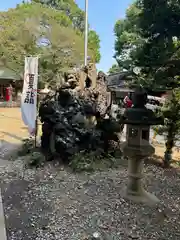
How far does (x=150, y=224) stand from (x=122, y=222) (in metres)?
0.32

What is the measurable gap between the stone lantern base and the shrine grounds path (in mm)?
119

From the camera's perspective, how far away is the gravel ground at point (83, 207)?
115 inches

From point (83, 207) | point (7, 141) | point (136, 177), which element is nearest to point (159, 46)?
point (136, 177)

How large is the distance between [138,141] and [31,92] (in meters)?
3.38

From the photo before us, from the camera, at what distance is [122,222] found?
3.11 metres

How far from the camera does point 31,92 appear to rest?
6199 mm

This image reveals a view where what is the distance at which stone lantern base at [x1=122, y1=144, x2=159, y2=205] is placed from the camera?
11.8 ft

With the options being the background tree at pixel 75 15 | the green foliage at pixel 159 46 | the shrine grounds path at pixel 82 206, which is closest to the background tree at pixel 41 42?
the background tree at pixel 75 15

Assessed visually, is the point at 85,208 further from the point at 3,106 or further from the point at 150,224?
the point at 3,106

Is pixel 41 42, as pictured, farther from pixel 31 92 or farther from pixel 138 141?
pixel 138 141

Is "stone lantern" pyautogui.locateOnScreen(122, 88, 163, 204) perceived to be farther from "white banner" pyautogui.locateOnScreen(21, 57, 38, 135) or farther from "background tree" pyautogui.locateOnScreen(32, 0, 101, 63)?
"background tree" pyautogui.locateOnScreen(32, 0, 101, 63)

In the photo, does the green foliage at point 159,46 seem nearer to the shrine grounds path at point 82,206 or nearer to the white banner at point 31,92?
the shrine grounds path at point 82,206

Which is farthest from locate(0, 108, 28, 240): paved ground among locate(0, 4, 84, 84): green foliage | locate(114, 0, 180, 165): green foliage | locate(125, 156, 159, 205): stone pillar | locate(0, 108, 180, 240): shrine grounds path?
locate(0, 4, 84, 84): green foliage

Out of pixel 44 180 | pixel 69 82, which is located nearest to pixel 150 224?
pixel 44 180
